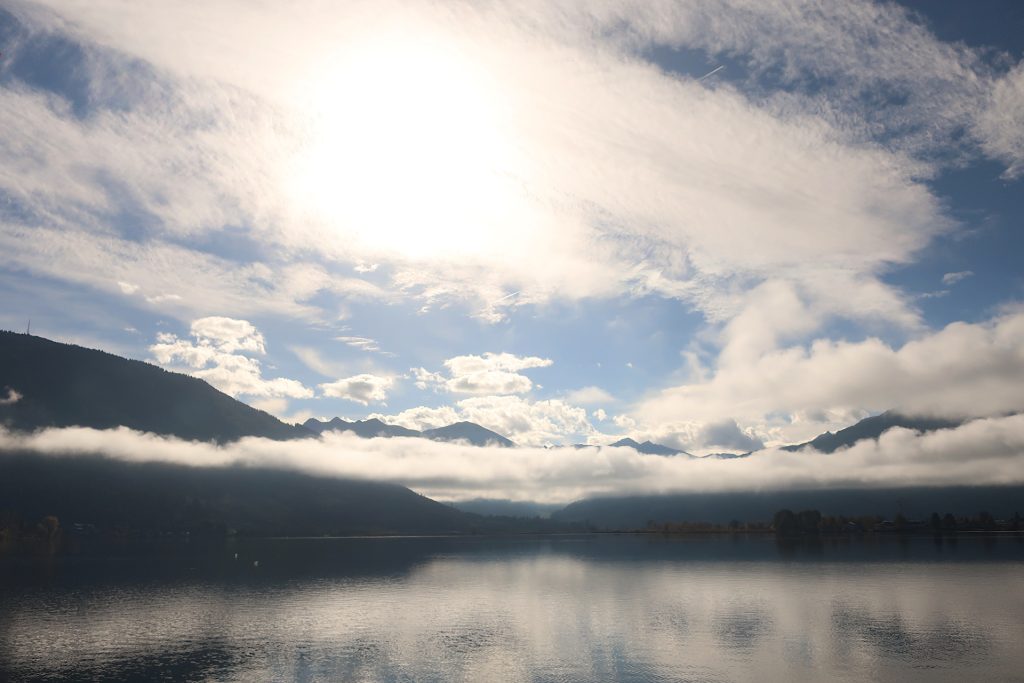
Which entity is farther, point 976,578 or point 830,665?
point 976,578

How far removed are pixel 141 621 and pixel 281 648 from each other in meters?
43.0

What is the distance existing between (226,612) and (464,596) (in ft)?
186

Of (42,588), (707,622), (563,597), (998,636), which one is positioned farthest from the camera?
(42,588)

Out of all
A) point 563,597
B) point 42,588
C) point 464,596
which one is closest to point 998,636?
point 563,597

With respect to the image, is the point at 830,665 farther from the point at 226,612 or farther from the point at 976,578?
the point at 976,578

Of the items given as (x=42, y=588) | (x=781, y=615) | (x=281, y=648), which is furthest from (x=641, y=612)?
(x=42, y=588)

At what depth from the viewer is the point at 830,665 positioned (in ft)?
273

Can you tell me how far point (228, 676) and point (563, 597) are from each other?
91.0m

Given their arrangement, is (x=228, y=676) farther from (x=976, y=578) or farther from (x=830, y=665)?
(x=976, y=578)

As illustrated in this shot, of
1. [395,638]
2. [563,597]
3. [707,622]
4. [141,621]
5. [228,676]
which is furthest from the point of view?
[563,597]

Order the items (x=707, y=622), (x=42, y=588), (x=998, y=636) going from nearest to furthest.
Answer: (x=998, y=636), (x=707, y=622), (x=42, y=588)

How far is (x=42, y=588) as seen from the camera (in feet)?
556

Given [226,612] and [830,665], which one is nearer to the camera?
[830,665]

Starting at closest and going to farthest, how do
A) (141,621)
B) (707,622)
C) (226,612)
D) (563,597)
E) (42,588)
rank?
(707,622) → (141,621) → (226,612) → (563,597) → (42,588)
